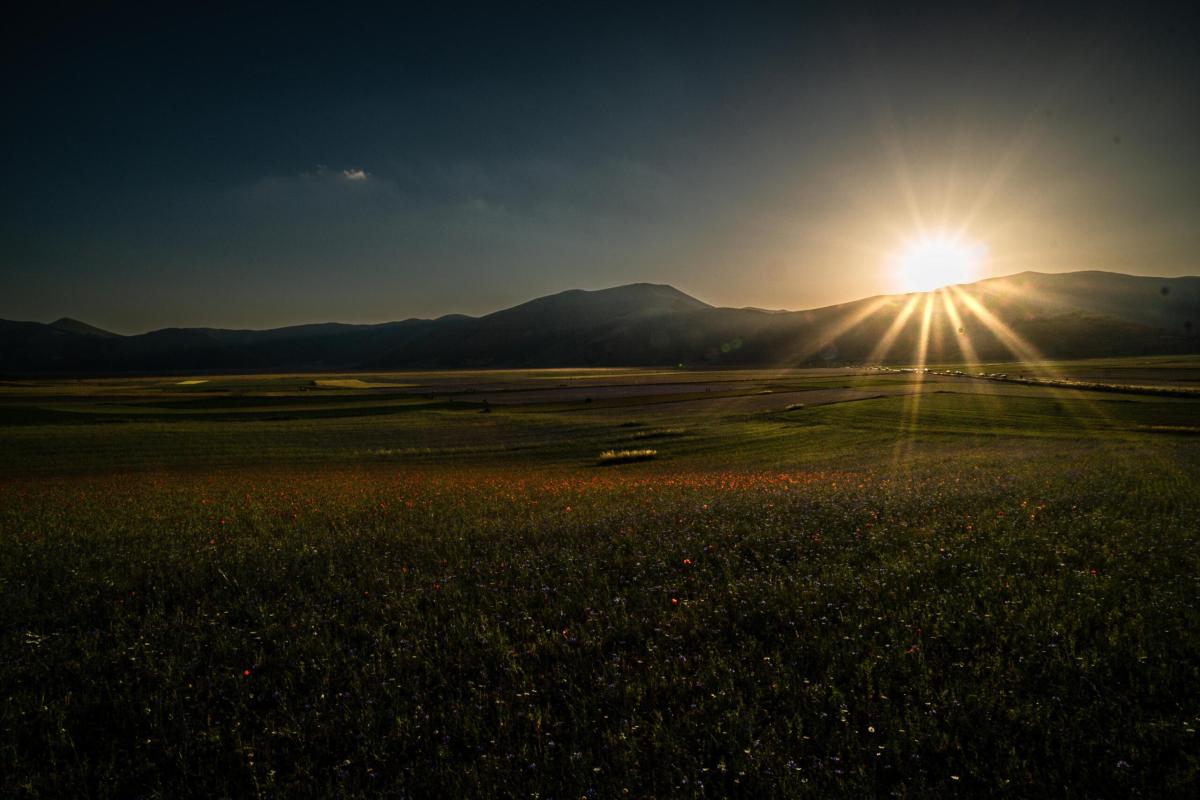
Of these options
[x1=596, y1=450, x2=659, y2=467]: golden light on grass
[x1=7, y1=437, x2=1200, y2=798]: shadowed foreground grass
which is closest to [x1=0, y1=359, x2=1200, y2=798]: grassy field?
[x1=7, y1=437, x2=1200, y2=798]: shadowed foreground grass

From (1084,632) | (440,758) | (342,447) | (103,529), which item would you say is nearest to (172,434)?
(342,447)

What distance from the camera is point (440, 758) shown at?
4.49 meters

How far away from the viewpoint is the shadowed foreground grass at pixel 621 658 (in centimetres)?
429

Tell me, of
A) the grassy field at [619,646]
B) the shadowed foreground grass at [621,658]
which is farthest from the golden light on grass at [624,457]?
the shadowed foreground grass at [621,658]

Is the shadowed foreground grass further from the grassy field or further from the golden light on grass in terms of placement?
the golden light on grass

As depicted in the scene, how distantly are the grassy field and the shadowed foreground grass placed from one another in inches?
1.4

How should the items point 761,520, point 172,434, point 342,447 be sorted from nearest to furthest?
point 761,520 → point 342,447 → point 172,434

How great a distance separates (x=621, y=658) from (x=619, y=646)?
39 centimetres

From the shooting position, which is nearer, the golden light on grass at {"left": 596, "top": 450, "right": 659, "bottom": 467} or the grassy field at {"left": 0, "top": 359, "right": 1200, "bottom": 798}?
the grassy field at {"left": 0, "top": 359, "right": 1200, "bottom": 798}

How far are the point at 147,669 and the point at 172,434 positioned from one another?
51075mm

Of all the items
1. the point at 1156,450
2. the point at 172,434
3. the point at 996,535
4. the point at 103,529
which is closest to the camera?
the point at 996,535

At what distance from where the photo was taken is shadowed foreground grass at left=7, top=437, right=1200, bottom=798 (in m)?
4.29

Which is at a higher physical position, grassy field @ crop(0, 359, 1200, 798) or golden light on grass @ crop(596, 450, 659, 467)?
grassy field @ crop(0, 359, 1200, 798)

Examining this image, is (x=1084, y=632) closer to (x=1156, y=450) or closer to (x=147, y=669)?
(x=147, y=669)
